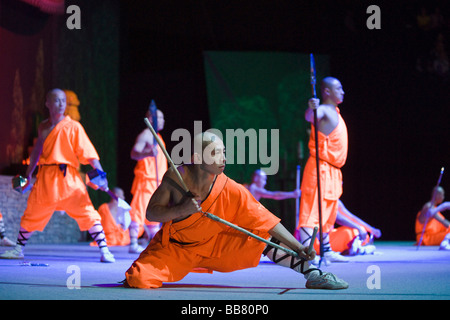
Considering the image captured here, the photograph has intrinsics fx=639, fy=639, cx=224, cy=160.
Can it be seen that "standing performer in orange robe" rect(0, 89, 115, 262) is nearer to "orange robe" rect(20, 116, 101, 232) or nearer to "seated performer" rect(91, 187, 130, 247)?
"orange robe" rect(20, 116, 101, 232)

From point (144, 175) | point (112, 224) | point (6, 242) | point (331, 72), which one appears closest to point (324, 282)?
point (144, 175)

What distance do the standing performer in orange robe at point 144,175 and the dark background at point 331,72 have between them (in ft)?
8.28

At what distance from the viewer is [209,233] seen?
12.0 ft

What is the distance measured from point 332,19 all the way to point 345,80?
38.9 inches

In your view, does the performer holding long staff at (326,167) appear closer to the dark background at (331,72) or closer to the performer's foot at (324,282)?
the performer's foot at (324,282)

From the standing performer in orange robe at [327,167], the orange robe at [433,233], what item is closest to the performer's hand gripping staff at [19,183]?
the standing performer in orange robe at [327,167]

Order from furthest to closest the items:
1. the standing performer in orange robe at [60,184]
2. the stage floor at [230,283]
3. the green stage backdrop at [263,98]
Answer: the green stage backdrop at [263,98]
the standing performer in orange robe at [60,184]
the stage floor at [230,283]

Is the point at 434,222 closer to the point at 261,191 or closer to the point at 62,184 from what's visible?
the point at 261,191

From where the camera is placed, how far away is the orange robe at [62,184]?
5.63 meters

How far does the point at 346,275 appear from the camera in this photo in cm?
441

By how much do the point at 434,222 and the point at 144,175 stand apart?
451 cm

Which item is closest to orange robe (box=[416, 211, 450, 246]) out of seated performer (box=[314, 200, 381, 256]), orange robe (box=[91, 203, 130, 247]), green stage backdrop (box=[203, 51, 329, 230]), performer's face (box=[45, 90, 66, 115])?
green stage backdrop (box=[203, 51, 329, 230])
